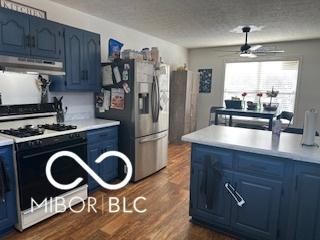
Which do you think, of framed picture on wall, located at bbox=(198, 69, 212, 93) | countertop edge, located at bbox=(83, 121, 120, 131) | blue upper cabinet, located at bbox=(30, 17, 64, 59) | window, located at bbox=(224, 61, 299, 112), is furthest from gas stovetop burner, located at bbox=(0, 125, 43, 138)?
window, located at bbox=(224, 61, 299, 112)

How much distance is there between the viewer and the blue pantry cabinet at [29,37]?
220cm

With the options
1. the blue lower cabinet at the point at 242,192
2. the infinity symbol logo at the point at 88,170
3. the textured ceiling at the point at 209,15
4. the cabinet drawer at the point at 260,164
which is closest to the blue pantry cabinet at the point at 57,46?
the textured ceiling at the point at 209,15

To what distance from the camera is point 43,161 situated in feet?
7.44

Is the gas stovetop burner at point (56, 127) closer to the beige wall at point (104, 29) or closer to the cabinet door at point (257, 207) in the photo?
the beige wall at point (104, 29)

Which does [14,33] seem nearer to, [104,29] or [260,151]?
[104,29]

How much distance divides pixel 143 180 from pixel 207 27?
280 cm

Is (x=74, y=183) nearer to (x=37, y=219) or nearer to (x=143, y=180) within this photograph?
(x=37, y=219)

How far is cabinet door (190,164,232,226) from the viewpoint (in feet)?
6.91

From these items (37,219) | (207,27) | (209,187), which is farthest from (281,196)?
(207,27)

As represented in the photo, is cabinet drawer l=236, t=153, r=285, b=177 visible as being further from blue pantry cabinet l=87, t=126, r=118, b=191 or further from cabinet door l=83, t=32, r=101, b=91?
cabinet door l=83, t=32, r=101, b=91

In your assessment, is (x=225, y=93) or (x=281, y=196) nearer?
(x=281, y=196)

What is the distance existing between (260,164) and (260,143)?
0.69 ft

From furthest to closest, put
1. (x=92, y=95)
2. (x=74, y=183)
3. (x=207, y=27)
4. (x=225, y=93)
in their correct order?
(x=225, y=93)
(x=207, y=27)
(x=92, y=95)
(x=74, y=183)

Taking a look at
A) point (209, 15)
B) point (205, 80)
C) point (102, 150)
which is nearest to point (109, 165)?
point (102, 150)
